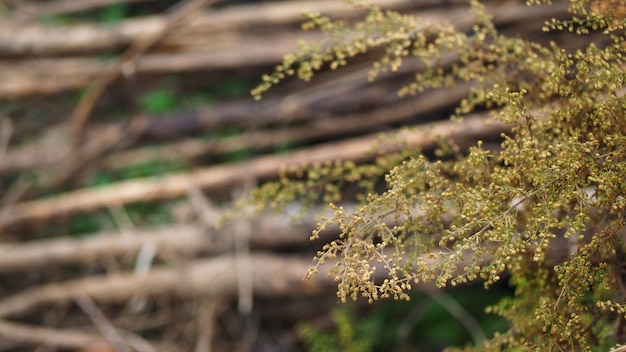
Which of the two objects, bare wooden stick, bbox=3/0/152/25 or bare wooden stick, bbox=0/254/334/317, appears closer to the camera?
bare wooden stick, bbox=0/254/334/317

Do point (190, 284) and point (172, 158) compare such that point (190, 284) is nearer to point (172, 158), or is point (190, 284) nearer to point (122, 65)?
point (172, 158)

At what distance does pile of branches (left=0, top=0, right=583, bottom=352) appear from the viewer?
10.5 feet

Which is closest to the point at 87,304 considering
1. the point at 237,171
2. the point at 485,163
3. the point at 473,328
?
the point at 237,171

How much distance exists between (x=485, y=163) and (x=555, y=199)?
19 cm

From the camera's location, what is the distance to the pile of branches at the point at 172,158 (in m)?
3.21

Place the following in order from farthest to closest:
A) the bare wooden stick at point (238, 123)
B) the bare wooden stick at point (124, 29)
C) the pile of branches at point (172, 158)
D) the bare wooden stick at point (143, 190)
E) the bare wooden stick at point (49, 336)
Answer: the bare wooden stick at point (124, 29)
the bare wooden stick at point (238, 123)
the bare wooden stick at point (143, 190)
the pile of branches at point (172, 158)
the bare wooden stick at point (49, 336)

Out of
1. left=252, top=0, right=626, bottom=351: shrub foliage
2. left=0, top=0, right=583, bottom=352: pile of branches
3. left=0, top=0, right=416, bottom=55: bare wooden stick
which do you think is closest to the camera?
left=252, top=0, right=626, bottom=351: shrub foliage

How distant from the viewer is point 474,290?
3246 millimetres

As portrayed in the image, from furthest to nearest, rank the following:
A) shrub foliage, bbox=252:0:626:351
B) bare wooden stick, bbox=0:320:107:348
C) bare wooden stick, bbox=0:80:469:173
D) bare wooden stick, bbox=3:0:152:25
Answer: bare wooden stick, bbox=3:0:152:25
bare wooden stick, bbox=0:80:469:173
bare wooden stick, bbox=0:320:107:348
shrub foliage, bbox=252:0:626:351

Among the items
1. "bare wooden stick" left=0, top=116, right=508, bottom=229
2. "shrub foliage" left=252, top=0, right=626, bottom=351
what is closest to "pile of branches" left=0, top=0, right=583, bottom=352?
"bare wooden stick" left=0, top=116, right=508, bottom=229

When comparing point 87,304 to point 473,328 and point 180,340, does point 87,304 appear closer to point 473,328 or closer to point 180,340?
point 180,340

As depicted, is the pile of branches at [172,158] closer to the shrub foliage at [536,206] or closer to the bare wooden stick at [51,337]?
the bare wooden stick at [51,337]

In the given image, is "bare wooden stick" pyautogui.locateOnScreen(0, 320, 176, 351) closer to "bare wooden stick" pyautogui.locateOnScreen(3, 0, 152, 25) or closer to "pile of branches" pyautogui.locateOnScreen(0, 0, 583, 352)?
"pile of branches" pyautogui.locateOnScreen(0, 0, 583, 352)

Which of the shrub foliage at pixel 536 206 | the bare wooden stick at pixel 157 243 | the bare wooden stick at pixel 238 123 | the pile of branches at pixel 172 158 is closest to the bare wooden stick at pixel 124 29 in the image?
the pile of branches at pixel 172 158
